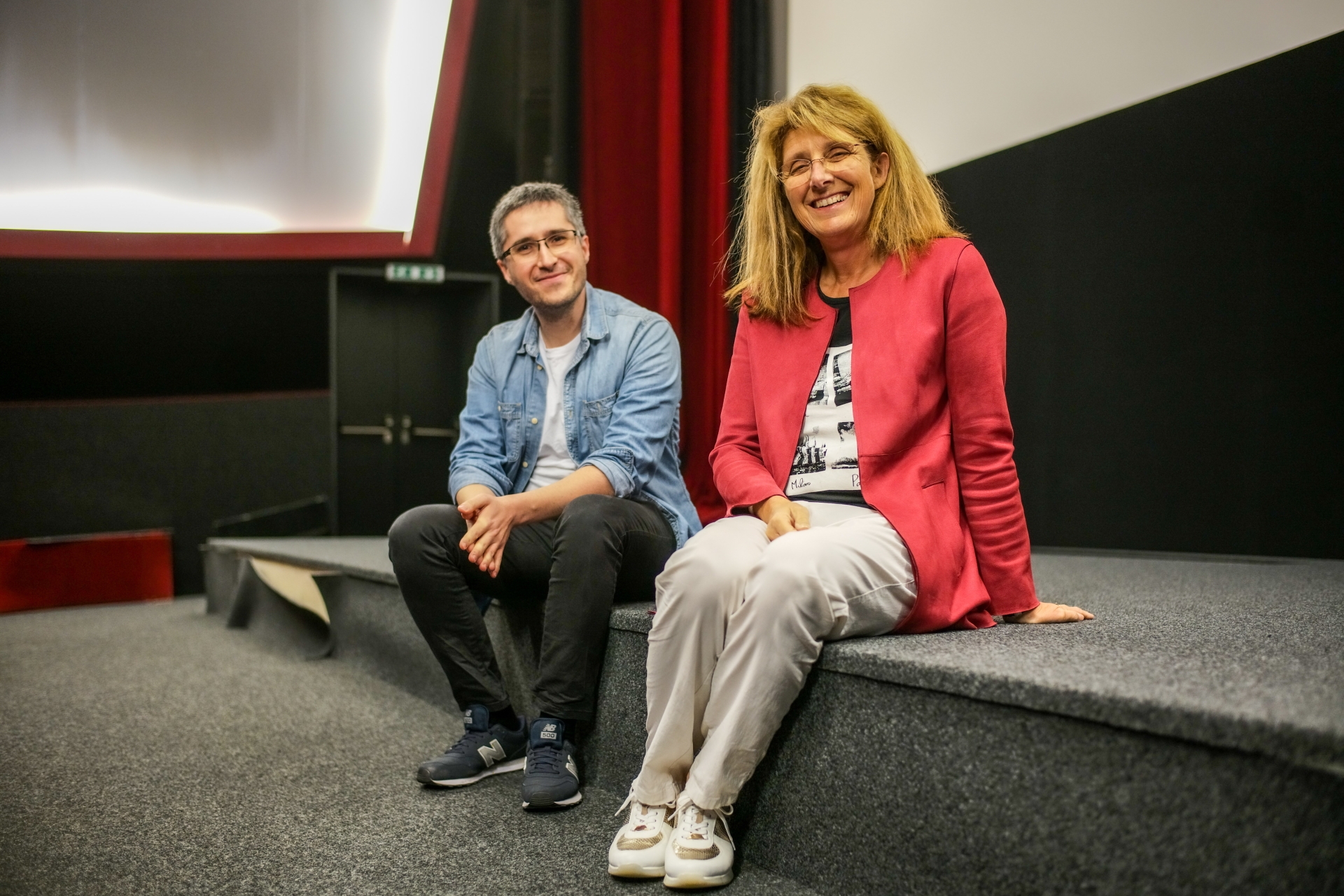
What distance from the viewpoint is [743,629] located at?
3.33 feet

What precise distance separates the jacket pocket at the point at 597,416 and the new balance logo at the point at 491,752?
52 cm

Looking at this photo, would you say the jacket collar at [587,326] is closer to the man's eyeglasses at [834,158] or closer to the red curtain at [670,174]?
the man's eyeglasses at [834,158]

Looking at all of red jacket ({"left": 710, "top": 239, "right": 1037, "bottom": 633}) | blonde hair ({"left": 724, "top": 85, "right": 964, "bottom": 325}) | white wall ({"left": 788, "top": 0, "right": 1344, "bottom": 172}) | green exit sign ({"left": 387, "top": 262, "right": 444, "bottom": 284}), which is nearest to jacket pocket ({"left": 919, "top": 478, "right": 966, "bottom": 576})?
red jacket ({"left": 710, "top": 239, "right": 1037, "bottom": 633})

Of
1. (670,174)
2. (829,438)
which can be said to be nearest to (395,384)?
(670,174)

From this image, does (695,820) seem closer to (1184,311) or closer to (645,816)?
(645,816)

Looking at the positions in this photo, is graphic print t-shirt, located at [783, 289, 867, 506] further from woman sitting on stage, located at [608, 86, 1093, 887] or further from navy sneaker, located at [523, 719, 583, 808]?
navy sneaker, located at [523, 719, 583, 808]

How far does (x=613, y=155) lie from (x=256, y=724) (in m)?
2.29

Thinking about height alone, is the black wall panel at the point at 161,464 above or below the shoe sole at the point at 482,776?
above

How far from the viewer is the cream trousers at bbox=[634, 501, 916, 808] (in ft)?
3.28

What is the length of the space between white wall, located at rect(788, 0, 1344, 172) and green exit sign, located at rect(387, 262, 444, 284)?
2.06 meters

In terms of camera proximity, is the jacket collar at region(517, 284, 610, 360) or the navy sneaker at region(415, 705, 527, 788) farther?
the jacket collar at region(517, 284, 610, 360)

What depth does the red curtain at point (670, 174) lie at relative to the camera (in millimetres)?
3047

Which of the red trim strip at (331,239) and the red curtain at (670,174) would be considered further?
the red trim strip at (331,239)

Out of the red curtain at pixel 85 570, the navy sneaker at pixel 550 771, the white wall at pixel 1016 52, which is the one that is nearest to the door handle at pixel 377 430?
the red curtain at pixel 85 570
